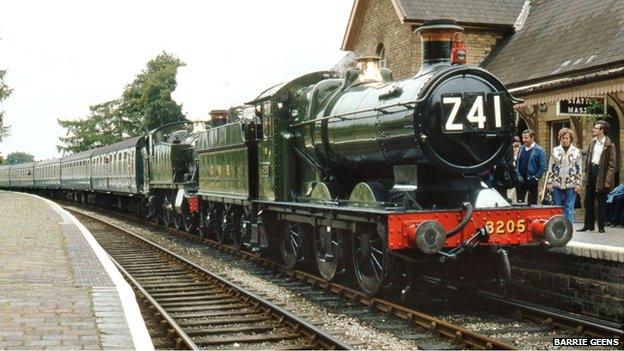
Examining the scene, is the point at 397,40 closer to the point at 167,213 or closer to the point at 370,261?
the point at 167,213

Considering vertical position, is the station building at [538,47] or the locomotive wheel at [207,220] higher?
the station building at [538,47]

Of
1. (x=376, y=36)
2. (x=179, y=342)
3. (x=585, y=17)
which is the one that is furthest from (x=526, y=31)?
(x=179, y=342)

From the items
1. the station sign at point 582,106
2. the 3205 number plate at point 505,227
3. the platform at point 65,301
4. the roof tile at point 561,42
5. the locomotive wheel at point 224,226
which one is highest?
the roof tile at point 561,42

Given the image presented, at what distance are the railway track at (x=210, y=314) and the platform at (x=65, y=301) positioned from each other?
0.53 m

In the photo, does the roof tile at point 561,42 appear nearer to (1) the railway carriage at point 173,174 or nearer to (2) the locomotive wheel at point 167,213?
(1) the railway carriage at point 173,174

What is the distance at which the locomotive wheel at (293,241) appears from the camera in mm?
11047

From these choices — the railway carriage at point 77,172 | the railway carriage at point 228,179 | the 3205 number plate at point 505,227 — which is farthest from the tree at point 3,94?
the 3205 number plate at point 505,227

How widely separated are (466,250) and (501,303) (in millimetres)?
1054

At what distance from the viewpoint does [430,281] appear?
10.0 metres

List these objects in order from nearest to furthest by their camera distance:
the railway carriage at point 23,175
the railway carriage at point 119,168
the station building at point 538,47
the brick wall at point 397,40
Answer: the station building at point 538,47 < the brick wall at point 397,40 < the railway carriage at point 119,168 < the railway carriage at point 23,175

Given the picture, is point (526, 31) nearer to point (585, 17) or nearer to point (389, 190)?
point (585, 17)

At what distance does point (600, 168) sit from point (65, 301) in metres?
7.15

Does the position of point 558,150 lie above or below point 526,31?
below

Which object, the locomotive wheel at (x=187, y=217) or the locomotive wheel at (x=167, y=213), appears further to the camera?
the locomotive wheel at (x=167, y=213)
